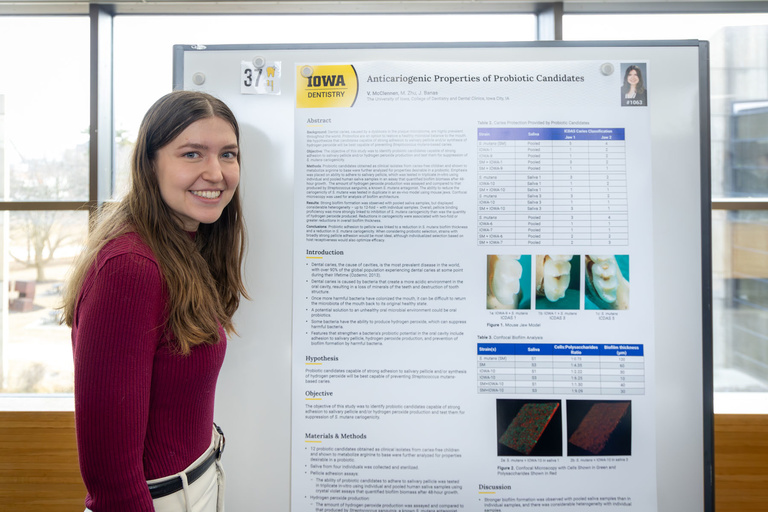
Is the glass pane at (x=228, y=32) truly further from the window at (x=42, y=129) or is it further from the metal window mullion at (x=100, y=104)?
the window at (x=42, y=129)

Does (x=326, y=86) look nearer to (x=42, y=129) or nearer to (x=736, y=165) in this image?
(x=42, y=129)

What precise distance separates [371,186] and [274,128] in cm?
35

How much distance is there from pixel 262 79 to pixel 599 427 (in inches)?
57.3

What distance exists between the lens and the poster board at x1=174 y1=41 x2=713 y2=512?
129 centimetres

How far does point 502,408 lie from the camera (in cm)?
129

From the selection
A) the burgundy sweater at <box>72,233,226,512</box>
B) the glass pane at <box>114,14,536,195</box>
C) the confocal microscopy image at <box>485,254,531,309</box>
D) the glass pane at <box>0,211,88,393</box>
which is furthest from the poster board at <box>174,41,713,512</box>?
the glass pane at <box>0,211,88,393</box>

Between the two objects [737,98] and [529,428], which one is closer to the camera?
[529,428]

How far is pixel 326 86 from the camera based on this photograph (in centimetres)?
134

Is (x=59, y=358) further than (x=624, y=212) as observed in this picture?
Yes

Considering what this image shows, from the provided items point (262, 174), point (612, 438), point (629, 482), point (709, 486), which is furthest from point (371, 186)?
point (709, 486)

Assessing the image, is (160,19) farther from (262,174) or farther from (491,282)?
(491,282)

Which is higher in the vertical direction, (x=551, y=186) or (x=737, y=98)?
(x=737, y=98)

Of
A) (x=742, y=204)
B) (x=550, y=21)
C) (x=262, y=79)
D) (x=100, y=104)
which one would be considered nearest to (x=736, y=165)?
(x=742, y=204)

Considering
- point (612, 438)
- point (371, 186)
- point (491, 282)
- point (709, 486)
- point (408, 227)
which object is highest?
point (371, 186)
